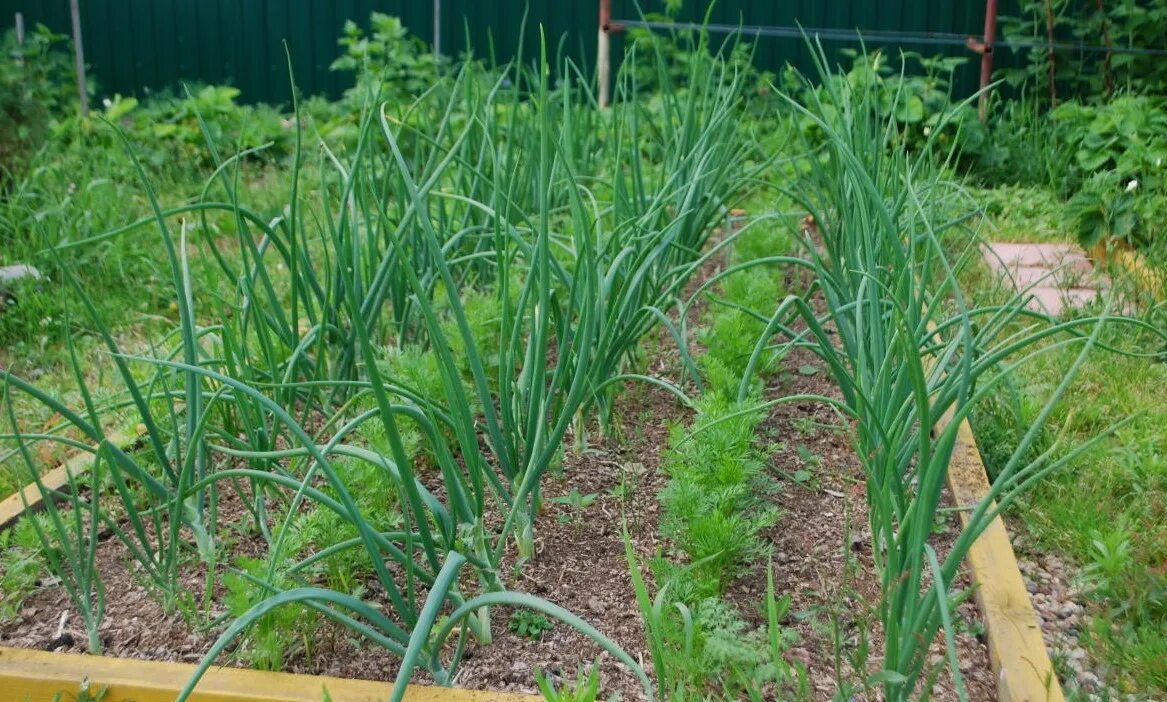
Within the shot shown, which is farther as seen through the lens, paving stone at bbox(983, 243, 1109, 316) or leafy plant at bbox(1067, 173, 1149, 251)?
leafy plant at bbox(1067, 173, 1149, 251)

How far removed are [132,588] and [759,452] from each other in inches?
44.7

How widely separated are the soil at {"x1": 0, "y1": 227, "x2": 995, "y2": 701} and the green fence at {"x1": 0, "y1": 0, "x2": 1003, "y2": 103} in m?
6.19

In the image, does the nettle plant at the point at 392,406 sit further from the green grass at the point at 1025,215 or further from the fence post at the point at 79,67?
the fence post at the point at 79,67

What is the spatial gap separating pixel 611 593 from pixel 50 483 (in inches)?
46.9

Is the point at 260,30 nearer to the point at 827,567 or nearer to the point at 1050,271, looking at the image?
the point at 1050,271

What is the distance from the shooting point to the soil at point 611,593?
158 centimetres

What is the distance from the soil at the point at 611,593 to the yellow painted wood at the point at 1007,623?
0.05m

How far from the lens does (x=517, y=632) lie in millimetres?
1653

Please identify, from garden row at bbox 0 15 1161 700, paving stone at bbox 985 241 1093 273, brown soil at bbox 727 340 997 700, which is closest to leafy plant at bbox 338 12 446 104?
paving stone at bbox 985 241 1093 273

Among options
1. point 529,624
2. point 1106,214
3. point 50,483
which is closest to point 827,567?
point 529,624

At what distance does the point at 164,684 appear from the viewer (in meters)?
1.47

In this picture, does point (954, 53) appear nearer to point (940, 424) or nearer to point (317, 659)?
point (940, 424)

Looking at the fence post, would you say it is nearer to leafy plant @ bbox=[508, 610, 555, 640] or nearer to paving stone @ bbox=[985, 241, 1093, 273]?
paving stone @ bbox=[985, 241, 1093, 273]

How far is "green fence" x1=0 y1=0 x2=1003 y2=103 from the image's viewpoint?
7.97 meters
